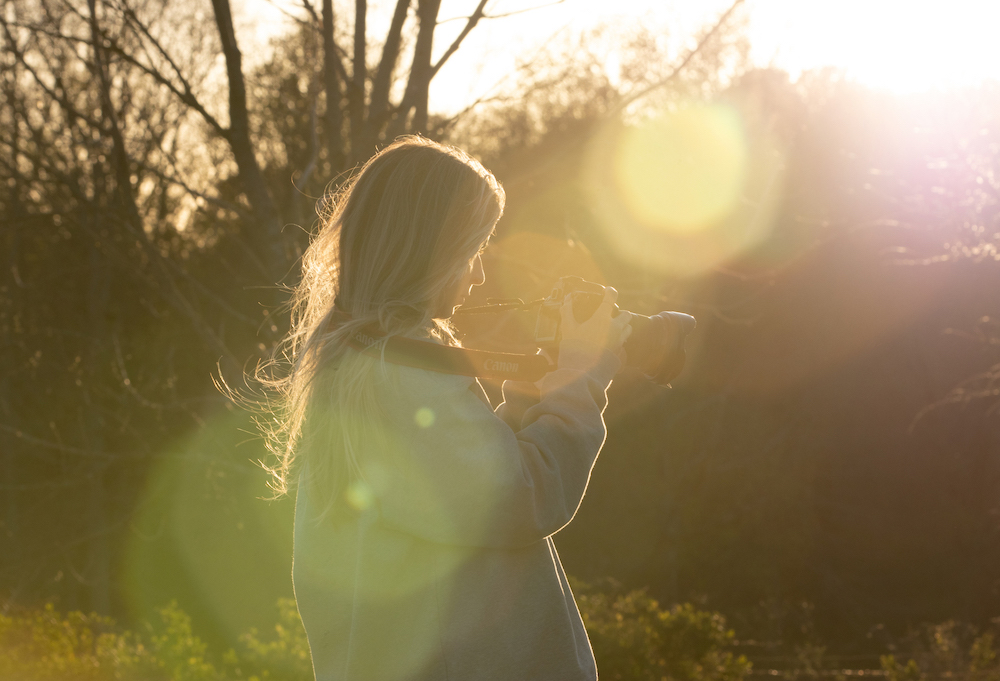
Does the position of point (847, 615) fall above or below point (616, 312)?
below

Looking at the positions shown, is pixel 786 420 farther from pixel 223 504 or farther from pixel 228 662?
pixel 228 662

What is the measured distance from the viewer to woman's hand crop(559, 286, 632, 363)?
5.21 feet

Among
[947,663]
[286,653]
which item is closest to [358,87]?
[286,653]

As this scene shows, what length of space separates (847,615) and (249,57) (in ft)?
46.6

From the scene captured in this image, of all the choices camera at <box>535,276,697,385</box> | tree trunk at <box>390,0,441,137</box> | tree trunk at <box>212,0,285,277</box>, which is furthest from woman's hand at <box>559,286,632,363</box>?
tree trunk at <box>212,0,285,277</box>

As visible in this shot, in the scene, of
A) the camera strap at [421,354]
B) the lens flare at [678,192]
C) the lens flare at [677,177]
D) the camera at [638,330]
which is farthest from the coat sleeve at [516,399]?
the lens flare at [677,177]

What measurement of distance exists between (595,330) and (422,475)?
488 millimetres

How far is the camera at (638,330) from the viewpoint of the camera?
1.63 meters

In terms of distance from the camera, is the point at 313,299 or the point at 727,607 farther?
the point at 727,607

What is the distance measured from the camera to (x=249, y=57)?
842 centimetres

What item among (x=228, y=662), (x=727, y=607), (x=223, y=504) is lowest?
(x=727, y=607)

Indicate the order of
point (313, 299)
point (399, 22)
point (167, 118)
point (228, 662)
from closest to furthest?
point (313, 299), point (399, 22), point (228, 662), point (167, 118)

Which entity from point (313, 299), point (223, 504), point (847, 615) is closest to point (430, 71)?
point (313, 299)

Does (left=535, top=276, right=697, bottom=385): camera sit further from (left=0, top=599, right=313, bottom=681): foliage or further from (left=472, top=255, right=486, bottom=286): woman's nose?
(left=0, top=599, right=313, bottom=681): foliage
